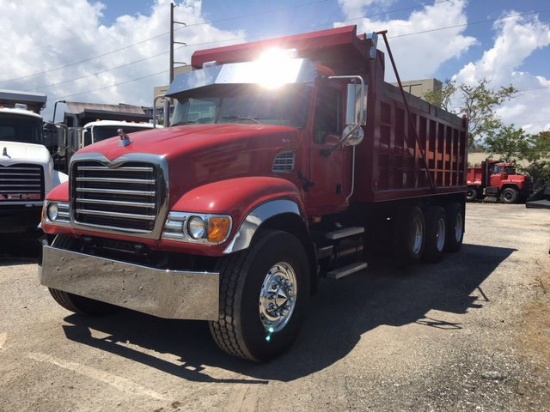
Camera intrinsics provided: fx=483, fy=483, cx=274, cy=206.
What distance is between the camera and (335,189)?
5.50m

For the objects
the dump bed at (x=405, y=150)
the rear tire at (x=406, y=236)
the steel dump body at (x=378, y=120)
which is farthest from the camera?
the rear tire at (x=406, y=236)

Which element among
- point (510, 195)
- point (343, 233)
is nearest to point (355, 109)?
point (343, 233)

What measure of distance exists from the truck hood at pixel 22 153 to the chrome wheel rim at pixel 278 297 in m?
5.66

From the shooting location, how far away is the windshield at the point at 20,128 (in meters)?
8.99

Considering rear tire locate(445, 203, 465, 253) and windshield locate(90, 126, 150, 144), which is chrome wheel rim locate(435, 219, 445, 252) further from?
windshield locate(90, 126, 150, 144)

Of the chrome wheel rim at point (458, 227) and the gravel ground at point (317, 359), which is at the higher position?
the chrome wheel rim at point (458, 227)

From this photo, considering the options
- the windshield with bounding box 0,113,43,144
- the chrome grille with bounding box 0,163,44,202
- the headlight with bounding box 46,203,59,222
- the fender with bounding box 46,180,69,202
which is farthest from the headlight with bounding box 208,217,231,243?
the windshield with bounding box 0,113,43,144

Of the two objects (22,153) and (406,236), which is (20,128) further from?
(406,236)

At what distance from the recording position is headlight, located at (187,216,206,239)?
350cm

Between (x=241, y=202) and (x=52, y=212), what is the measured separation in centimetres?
204

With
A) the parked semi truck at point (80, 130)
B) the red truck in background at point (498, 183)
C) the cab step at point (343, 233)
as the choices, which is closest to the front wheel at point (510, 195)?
the red truck in background at point (498, 183)

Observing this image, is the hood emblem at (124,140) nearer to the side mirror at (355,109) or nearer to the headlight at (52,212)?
the headlight at (52,212)

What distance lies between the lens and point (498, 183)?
27.4 metres

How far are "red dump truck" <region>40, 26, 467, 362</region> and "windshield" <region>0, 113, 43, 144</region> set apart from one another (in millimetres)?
4649
